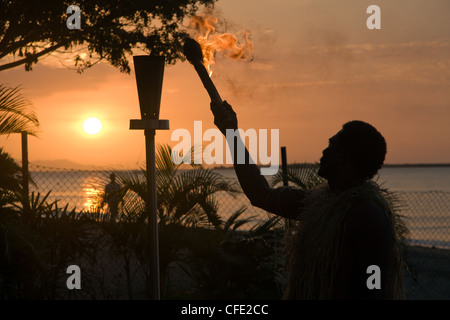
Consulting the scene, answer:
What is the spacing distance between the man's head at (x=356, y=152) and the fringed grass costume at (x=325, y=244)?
0.25 ft

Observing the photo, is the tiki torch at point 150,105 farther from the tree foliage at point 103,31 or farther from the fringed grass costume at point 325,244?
the tree foliage at point 103,31

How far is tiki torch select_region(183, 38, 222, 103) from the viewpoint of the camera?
2.47 meters

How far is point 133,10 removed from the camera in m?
12.1

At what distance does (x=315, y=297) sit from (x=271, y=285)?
559cm

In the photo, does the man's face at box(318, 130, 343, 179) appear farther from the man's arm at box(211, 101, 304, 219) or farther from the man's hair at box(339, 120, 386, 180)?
the man's arm at box(211, 101, 304, 219)

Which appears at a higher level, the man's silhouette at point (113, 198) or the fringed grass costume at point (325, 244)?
the man's silhouette at point (113, 198)

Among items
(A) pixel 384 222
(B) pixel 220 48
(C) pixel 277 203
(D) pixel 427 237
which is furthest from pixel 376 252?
(D) pixel 427 237

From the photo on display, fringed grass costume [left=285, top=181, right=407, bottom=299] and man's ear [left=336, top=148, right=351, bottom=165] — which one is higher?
man's ear [left=336, top=148, right=351, bottom=165]

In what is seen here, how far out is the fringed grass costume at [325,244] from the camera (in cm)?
225

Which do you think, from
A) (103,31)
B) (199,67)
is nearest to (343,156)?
(199,67)

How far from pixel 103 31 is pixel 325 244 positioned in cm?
1093

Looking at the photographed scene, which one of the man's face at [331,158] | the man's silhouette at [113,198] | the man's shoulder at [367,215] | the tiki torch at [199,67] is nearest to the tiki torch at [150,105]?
the tiki torch at [199,67]

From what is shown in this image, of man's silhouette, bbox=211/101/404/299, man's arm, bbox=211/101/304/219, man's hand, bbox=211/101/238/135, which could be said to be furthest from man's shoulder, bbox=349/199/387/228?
man's hand, bbox=211/101/238/135
